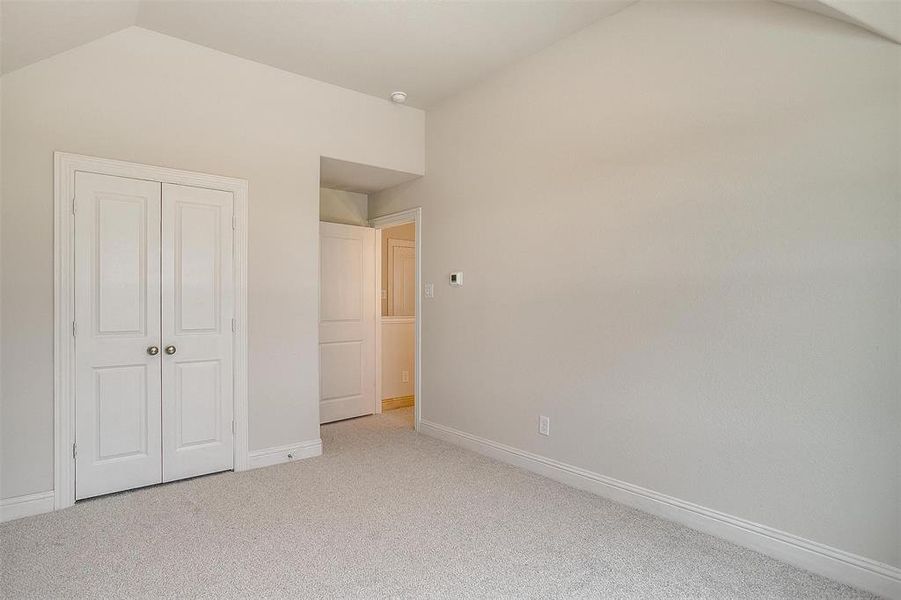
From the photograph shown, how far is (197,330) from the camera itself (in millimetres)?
3238

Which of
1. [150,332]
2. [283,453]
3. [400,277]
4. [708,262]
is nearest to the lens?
[708,262]

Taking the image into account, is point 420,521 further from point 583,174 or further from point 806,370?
point 583,174

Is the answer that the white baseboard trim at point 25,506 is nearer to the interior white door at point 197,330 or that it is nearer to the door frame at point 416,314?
the interior white door at point 197,330

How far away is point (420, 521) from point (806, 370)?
2.00 metres

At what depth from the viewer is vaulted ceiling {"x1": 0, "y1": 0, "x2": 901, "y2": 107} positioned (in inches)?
98.0

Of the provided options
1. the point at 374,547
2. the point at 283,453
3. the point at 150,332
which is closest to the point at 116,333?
the point at 150,332

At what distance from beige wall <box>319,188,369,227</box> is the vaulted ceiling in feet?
4.83

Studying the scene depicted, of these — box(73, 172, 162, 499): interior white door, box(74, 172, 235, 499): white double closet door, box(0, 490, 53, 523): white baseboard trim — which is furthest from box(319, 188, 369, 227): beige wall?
box(0, 490, 53, 523): white baseboard trim

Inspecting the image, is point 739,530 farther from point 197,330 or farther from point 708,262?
point 197,330

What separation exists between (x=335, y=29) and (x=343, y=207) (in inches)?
86.3

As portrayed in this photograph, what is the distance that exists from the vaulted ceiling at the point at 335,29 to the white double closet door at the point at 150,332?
2.70 feet

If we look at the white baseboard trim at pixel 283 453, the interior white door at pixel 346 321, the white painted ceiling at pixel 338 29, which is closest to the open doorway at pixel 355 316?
the interior white door at pixel 346 321

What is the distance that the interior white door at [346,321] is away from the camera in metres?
4.74

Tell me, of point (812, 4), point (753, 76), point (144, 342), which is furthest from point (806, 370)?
point (144, 342)
